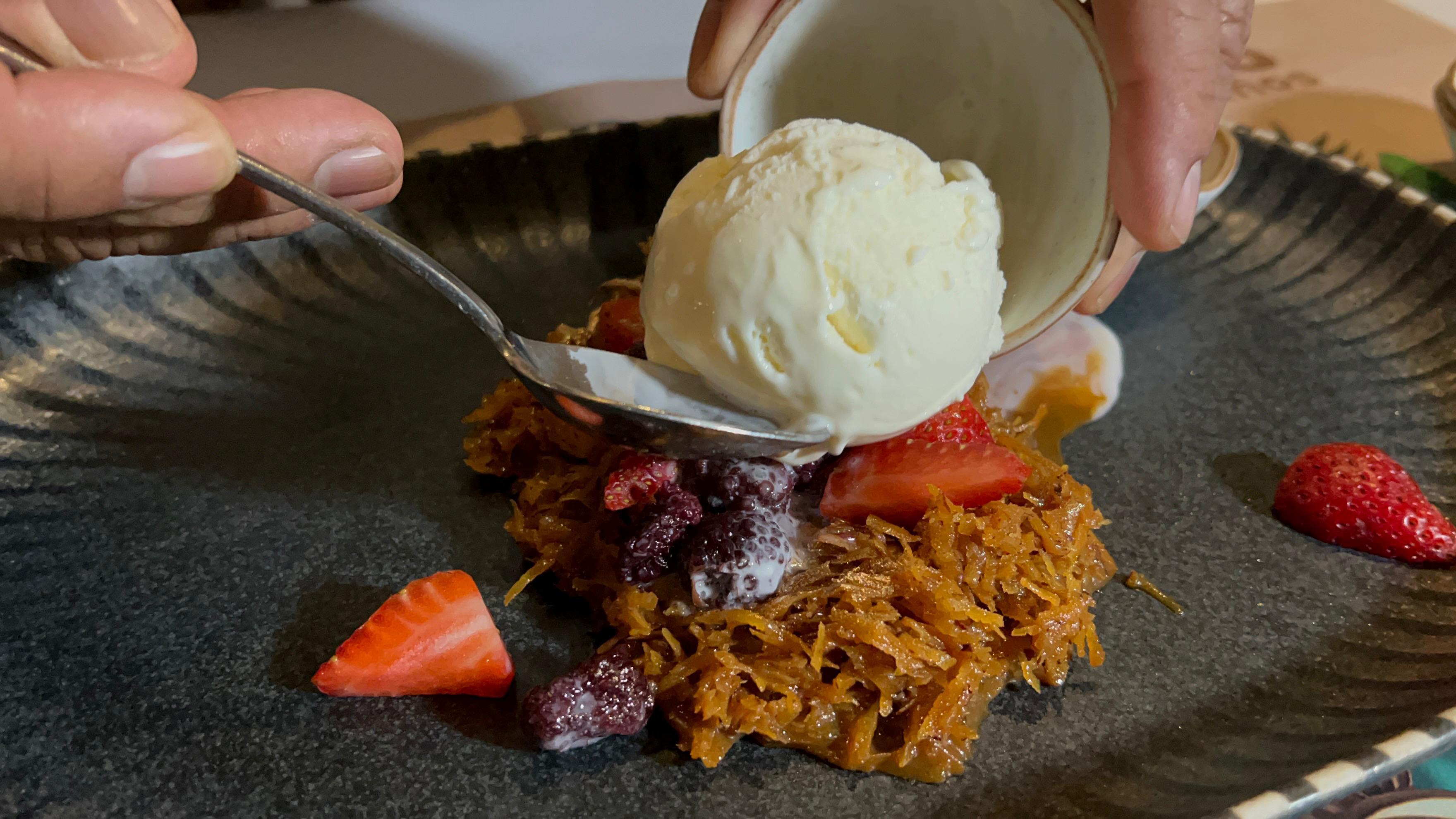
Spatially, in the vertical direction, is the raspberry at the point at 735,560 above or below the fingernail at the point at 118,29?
below

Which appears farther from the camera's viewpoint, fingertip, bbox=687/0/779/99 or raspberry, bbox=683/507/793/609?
fingertip, bbox=687/0/779/99

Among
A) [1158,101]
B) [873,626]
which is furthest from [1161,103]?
[873,626]

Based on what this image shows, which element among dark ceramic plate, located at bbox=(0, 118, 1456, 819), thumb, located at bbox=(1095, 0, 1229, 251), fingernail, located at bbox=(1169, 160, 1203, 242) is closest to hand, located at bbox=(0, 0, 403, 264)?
dark ceramic plate, located at bbox=(0, 118, 1456, 819)

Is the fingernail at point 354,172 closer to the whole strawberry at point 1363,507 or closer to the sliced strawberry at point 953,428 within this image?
the sliced strawberry at point 953,428

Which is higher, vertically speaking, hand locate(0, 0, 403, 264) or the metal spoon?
hand locate(0, 0, 403, 264)

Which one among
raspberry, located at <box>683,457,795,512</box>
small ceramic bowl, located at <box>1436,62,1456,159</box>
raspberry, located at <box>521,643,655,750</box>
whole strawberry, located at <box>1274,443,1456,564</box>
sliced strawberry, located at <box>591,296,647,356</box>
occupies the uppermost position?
small ceramic bowl, located at <box>1436,62,1456,159</box>

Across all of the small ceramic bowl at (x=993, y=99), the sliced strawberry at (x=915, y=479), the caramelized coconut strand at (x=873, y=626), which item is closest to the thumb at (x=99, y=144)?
the caramelized coconut strand at (x=873, y=626)

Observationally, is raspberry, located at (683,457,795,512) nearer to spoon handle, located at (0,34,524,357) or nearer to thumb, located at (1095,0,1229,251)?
spoon handle, located at (0,34,524,357)
